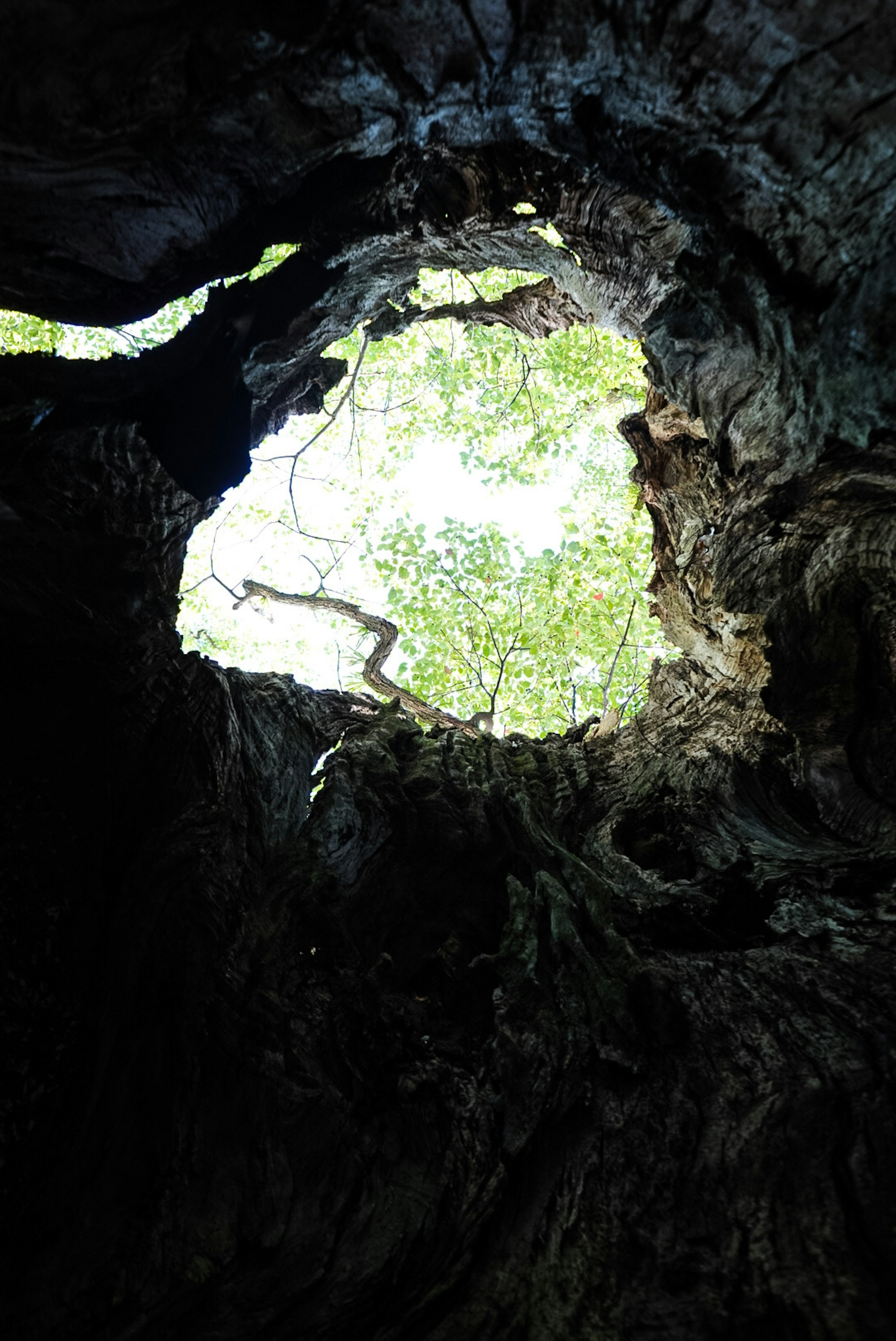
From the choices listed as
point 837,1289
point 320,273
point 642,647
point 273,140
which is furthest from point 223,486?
point 642,647

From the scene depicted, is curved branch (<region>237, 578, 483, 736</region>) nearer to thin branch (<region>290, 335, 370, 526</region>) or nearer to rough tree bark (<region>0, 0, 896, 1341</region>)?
thin branch (<region>290, 335, 370, 526</region>)

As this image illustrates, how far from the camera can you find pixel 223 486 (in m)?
3.81

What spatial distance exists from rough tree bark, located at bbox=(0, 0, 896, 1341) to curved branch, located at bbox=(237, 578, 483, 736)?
130 inches

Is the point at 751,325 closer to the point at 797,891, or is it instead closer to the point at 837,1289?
the point at 797,891

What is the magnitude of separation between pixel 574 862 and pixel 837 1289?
2.06 m

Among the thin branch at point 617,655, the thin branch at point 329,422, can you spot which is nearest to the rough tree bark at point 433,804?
the thin branch at point 329,422

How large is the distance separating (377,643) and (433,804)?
420 centimetres

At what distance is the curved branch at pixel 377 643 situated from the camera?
307 inches

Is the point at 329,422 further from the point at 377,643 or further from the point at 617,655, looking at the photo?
the point at 617,655

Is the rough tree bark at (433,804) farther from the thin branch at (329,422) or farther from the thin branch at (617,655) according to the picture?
the thin branch at (617,655)

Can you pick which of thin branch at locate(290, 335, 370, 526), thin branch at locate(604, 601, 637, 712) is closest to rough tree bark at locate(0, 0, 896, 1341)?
thin branch at locate(290, 335, 370, 526)

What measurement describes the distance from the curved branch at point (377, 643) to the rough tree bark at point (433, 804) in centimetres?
329

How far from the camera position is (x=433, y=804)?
4.25m

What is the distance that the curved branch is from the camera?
779 cm
